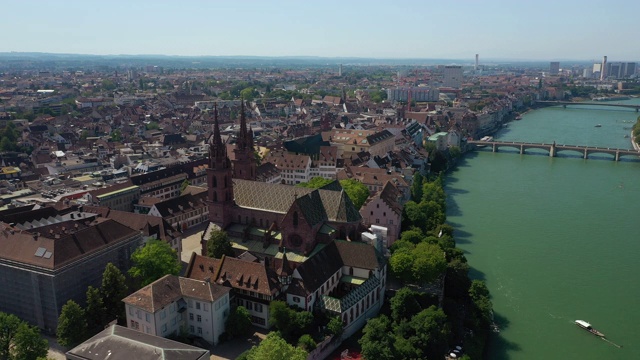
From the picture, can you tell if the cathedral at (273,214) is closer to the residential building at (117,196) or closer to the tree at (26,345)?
the tree at (26,345)

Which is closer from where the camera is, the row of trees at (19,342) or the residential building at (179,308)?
the row of trees at (19,342)

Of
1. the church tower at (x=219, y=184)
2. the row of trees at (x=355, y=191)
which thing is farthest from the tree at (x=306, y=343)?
the row of trees at (x=355, y=191)

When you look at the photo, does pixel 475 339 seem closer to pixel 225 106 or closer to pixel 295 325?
pixel 295 325

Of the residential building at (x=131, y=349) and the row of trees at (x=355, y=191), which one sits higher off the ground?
the row of trees at (x=355, y=191)

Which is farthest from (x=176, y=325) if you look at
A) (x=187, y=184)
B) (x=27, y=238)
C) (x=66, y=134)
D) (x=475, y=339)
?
(x=66, y=134)

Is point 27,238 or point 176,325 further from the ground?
point 27,238

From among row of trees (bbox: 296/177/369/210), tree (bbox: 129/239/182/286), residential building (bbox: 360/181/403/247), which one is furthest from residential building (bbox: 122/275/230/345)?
row of trees (bbox: 296/177/369/210)
